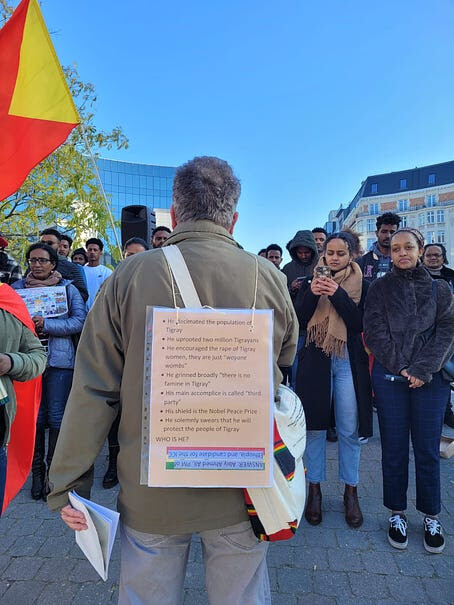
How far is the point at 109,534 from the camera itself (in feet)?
4.51

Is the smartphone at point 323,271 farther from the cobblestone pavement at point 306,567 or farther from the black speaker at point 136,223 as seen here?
the black speaker at point 136,223

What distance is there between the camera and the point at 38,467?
3.78 meters

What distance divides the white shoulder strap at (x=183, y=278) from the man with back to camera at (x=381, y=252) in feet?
13.8

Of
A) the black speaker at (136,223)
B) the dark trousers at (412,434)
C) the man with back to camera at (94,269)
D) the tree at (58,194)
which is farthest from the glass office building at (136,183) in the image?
the dark trousers at (412,434)

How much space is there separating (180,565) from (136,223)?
5567mm

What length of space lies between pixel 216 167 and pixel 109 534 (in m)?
1.36

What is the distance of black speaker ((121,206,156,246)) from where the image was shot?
21.2 ft

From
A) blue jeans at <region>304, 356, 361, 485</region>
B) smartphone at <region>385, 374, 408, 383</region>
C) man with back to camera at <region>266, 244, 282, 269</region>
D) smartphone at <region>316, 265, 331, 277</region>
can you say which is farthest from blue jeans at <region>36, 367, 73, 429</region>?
man with back to camera at <region>266, 244, 282, 269</region>

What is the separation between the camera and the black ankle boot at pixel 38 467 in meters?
3.68

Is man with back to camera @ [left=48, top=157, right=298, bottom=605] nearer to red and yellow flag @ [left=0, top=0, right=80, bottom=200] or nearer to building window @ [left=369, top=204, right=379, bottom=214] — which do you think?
red and yellow flag @ [left=0, top=0, right=80, bottom=200]

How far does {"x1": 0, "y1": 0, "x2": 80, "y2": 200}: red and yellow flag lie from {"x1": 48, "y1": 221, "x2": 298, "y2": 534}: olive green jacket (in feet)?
9.07

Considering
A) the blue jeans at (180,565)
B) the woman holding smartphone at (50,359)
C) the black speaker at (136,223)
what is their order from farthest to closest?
the black speaker at (136,223), the woman holding smartphone at (50,359), the blue jeans at (180,565)

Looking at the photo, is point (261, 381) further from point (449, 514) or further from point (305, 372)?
point (449, 514)

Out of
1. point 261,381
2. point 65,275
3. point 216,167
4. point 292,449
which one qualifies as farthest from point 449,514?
point 65,275
